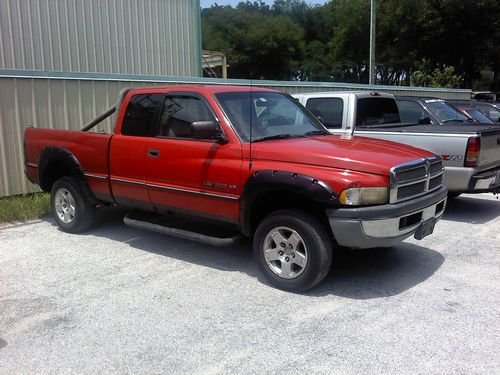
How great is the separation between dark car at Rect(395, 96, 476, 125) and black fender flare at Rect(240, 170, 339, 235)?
199 inches

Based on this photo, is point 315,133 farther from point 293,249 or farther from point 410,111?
point 410,111

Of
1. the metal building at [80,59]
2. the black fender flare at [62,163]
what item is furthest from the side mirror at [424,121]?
the black fender flare at [62,163]

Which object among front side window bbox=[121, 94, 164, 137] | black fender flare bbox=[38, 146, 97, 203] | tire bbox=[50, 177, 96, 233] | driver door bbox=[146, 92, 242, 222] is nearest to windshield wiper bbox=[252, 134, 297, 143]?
driver door bbox=[146, 92, 242, 222]

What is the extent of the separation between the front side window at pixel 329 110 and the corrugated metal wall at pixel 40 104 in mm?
3468

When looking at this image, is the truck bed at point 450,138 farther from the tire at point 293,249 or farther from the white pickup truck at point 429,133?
the tire at point 293,249

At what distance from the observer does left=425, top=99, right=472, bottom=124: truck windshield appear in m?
9.02

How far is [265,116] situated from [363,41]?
39928 millimetres

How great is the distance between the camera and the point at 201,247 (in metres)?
6.24

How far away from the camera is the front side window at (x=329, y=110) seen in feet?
27.0

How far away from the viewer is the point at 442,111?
30.3 ft

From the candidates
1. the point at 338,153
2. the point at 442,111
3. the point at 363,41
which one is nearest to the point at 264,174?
the point at 338,153

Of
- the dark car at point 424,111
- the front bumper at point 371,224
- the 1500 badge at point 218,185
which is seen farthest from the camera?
the dark car at point 424,111

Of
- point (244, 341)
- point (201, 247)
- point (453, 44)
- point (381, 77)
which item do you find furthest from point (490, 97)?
point (244, 341)

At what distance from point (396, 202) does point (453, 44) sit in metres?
33.9
